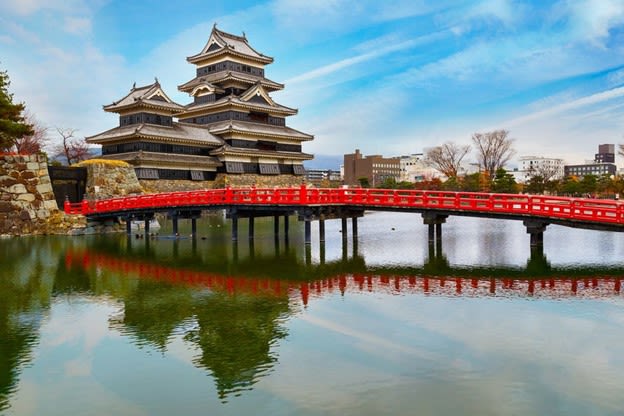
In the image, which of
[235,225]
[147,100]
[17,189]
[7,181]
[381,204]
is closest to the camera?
[381,204]

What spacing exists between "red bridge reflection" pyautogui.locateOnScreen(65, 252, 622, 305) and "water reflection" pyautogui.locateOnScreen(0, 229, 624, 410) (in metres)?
0.04

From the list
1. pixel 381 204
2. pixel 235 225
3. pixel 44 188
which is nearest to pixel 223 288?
pixel 381 204

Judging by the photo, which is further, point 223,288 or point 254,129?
point 254,129

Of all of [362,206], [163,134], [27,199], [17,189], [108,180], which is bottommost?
[362,206]

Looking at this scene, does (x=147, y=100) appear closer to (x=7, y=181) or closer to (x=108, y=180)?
(x=108, y=180)

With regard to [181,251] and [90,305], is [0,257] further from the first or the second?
→ [90,305]

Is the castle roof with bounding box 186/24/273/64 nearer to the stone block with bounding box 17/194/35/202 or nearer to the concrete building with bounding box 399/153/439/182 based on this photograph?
the stone block with bounding box 17/194/35/202

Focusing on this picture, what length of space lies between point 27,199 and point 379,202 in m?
24.9

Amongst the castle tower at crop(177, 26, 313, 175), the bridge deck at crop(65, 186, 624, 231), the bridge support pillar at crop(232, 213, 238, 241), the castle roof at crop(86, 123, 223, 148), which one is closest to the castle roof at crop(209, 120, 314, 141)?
the castle tower at crop(177, 26, 313, 175)

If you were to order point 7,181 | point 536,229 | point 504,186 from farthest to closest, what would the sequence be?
1. point 504,186
2. point 7,181
3. point 536,229

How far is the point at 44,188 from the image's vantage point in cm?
3825

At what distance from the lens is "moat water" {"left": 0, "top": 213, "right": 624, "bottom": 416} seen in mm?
9648

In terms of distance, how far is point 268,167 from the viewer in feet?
206

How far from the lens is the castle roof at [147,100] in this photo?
2000 inches
